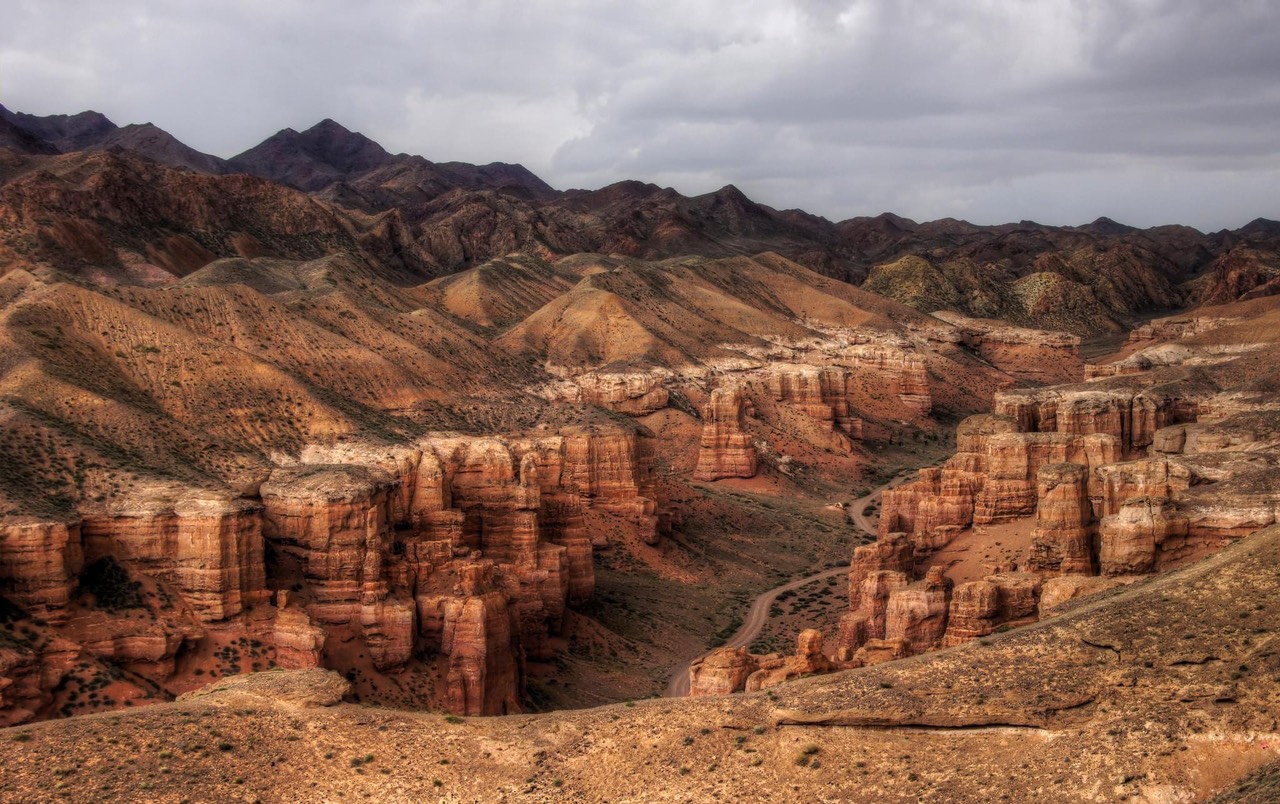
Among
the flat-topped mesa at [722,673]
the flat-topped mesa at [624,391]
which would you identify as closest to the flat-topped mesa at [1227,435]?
the flat-topped mesa at [722,673]

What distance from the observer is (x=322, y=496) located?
167ft

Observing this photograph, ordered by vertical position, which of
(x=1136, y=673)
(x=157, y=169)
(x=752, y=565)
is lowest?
(x=752, y=565)

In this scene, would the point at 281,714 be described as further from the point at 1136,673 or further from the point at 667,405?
the point at 667,405

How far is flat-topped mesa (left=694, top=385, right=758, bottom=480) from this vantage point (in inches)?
4161

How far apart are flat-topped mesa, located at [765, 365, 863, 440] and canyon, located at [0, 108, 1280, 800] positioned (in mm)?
6842

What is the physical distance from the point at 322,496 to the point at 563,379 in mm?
68392

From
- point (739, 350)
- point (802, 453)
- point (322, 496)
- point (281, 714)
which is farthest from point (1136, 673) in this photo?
point (739, 350)

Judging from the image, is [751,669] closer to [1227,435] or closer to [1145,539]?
[1145,539]

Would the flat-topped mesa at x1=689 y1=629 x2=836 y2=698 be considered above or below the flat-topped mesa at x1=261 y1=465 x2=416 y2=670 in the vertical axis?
below

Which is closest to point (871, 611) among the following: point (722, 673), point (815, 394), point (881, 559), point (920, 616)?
point (920, 616)

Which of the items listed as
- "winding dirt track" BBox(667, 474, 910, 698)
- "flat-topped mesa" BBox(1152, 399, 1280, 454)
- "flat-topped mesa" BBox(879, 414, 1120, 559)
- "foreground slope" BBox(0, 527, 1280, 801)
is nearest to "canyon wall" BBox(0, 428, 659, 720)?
"winding dirt track" BBox(667, 474, 910, 698)

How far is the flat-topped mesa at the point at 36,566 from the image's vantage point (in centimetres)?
4416

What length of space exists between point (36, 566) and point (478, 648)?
49.4 ft

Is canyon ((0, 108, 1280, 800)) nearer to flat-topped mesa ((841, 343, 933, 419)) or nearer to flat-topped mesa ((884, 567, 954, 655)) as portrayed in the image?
flat-topped mesa ((884, 567, 954, 655))
